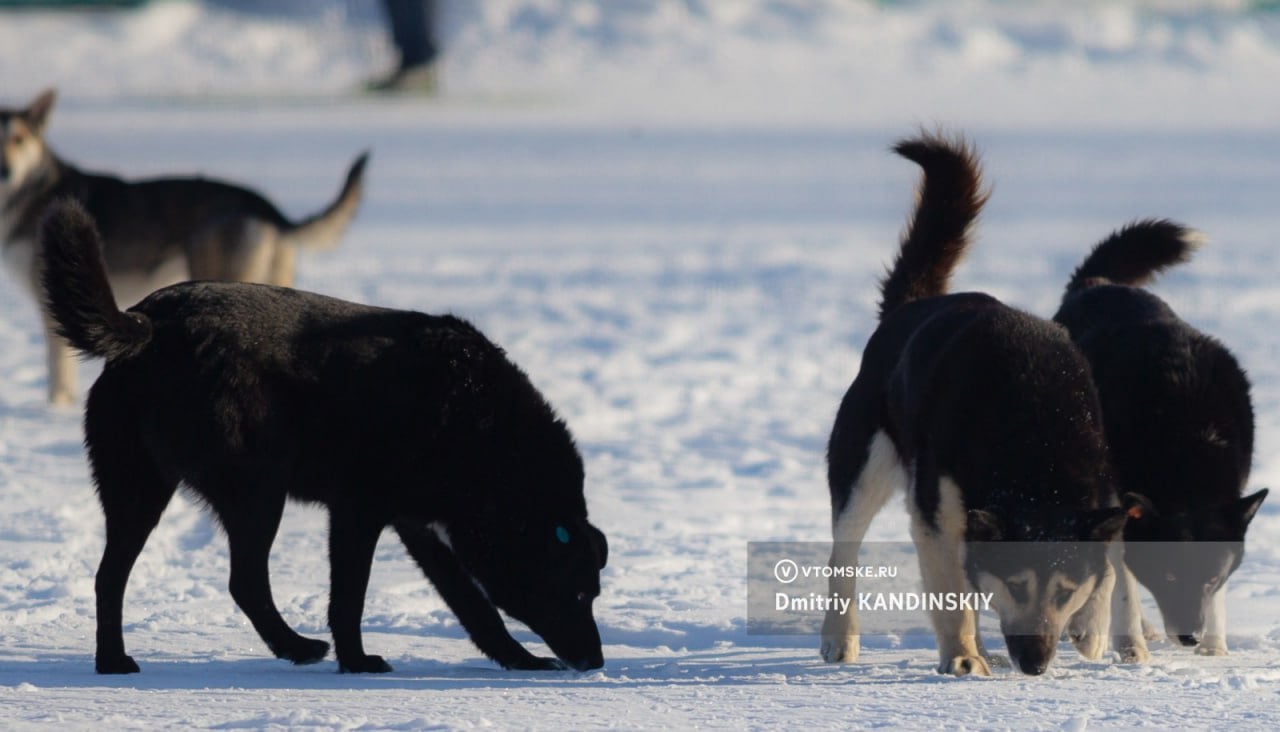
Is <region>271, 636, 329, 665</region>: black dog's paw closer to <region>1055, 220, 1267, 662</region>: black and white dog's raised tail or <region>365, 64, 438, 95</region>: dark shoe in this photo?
<region>1055, 220, 1267, 662</region>: black and white dog's raised tail

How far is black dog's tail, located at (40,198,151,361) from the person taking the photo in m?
4.60

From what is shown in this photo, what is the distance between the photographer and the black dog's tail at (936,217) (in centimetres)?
573

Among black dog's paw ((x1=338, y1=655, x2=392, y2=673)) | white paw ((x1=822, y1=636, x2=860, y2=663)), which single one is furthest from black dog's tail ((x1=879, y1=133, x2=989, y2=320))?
black dog's paw ((x1=338, y1=655, x2=392, y2=673))

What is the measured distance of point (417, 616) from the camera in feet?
18.5

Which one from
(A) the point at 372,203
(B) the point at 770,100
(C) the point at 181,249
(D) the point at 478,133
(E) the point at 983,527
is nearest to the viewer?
(E) the point at 983,527

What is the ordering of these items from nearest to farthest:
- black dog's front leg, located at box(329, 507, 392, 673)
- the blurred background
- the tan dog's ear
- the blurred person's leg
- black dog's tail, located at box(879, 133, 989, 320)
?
1. black dog's front leg, located at box(329, 507, 392, 673)
2. black dog's tail, located at box(879, 133, 989, 320)
3. the tan dog's ear
4. the blurred background
5. the blurred person's leg

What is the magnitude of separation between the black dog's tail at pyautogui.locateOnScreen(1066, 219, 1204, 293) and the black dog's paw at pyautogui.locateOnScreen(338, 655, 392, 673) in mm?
2884

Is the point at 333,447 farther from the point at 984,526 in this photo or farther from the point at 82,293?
the point at 984,526

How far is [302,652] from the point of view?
16.0 feet

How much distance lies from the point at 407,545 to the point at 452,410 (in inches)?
21.1

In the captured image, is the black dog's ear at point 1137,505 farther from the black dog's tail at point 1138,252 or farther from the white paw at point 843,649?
the black dog's tail at point 1138,252

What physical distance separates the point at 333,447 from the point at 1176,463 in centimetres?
244

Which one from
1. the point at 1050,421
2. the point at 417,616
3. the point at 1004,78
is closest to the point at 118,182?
the point at 417,616

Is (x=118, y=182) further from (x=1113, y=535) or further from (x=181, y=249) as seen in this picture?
(x=1113, y=535)
